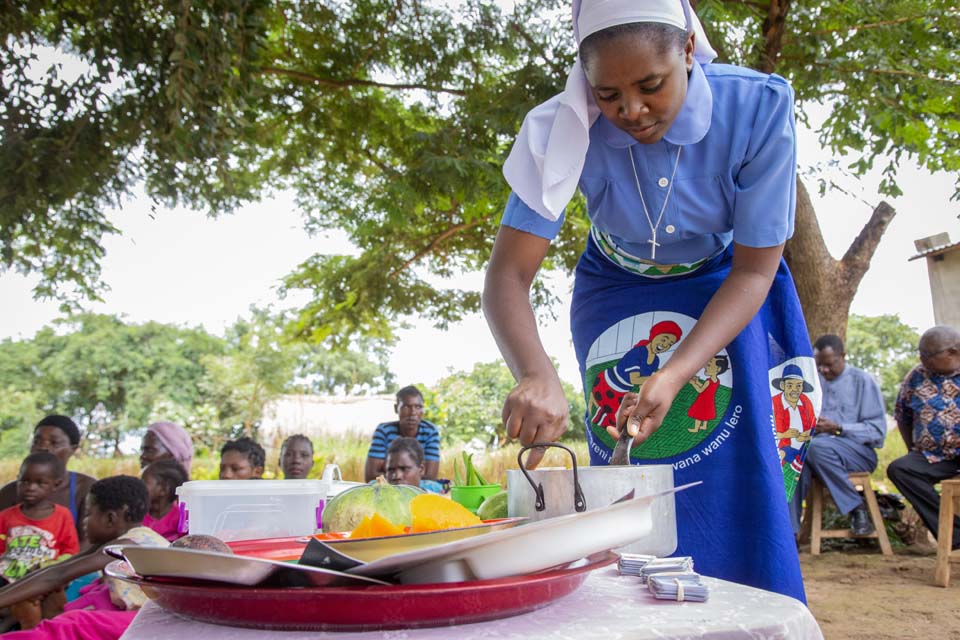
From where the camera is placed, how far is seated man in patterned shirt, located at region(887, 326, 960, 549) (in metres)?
6.10

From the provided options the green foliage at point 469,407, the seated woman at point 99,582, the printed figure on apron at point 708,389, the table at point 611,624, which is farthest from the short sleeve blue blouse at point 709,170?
the green foliage at point 469,407

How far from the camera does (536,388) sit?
1.32 metres

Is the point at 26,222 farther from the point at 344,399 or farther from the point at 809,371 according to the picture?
the point at 344,399

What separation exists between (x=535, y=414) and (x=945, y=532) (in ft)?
17.9

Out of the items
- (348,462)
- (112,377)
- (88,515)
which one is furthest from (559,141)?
(112,377)

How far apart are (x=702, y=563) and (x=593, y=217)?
78 cm

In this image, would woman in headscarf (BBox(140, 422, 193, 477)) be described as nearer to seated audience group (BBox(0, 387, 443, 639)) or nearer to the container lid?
seated audience group (BBox(0, 387, 443, 639))

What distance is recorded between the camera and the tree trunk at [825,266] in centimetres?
731

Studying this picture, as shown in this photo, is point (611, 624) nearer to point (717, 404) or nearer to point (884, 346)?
point (717, 404)

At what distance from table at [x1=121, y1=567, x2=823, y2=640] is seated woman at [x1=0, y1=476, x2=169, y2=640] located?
1.10 metres

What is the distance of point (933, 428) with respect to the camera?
6.19m

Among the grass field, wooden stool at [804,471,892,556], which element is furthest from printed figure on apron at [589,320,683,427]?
the grass field

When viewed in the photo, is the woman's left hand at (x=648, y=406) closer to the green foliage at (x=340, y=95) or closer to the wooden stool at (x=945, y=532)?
the green foliage at (x=340, y=95)

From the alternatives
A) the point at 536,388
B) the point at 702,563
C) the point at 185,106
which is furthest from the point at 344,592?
the point at 185,106
